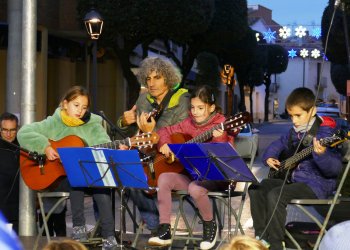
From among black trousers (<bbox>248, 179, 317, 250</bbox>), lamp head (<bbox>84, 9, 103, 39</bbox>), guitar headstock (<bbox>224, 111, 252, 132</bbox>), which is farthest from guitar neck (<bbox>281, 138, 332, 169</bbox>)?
lamp head (<bbox>84, 9, 103, 39</bbox>)

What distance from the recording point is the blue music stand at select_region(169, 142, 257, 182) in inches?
279

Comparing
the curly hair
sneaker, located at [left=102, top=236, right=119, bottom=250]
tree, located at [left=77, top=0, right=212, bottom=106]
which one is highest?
tree, located at [left=77, top=0, right=212, bottom=106]

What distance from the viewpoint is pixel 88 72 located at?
A: 3444 centimetres

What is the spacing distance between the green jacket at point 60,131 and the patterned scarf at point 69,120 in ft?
0.16

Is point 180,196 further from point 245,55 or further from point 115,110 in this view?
point 245,55

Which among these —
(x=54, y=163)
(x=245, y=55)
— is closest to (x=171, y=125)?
(x=54, y=163)

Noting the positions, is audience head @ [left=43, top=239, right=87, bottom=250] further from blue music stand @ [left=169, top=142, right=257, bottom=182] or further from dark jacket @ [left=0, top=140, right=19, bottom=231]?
dark jacket @ [left=0, top=140, right=19, bottom=231]

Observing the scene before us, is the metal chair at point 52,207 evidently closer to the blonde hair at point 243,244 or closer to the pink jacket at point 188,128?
the pink jacket at point 188,128

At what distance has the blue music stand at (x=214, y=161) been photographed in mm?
7078

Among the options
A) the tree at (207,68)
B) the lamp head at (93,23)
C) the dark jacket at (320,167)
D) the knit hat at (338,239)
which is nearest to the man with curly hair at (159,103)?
the dark jacket at (320,167)

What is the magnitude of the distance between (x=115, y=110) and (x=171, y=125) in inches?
1172

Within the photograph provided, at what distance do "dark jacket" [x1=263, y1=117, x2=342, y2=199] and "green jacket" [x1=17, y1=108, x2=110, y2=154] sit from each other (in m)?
1.43

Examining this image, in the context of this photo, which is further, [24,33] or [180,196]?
[24,33]

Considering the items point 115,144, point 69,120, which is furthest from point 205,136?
point 69,120
